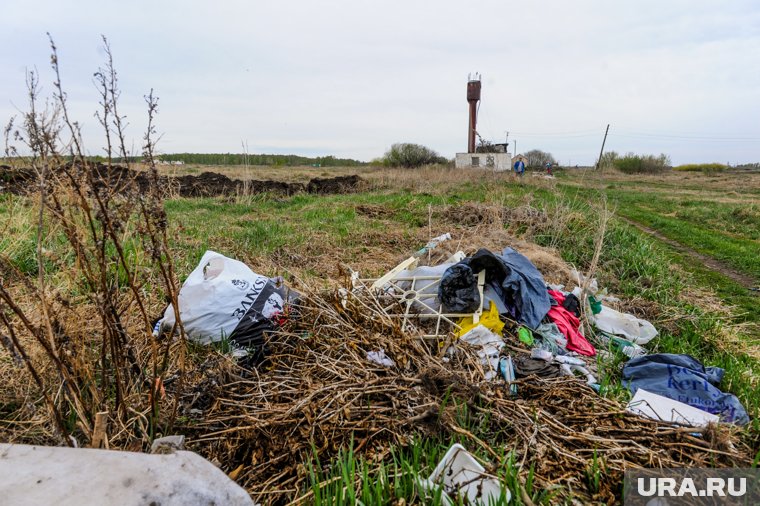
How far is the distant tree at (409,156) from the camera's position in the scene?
39.6m

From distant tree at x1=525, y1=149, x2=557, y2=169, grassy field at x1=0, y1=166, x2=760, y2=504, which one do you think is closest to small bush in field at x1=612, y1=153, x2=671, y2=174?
A: distant tree at x1=525, y1=149, x2=557, y2=169

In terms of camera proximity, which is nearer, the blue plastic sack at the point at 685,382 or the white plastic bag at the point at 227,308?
the blue plastic sack at the point at 685,382

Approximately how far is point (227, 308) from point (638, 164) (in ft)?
168

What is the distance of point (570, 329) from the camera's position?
345 cm

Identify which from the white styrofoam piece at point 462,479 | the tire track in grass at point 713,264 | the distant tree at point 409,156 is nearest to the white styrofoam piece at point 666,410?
the white styrofoam piece at point 462,479

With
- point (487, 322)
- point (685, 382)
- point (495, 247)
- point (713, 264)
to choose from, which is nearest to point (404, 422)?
point (487, 322)

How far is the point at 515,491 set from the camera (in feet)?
5.34

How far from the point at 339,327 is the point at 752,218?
13.1m

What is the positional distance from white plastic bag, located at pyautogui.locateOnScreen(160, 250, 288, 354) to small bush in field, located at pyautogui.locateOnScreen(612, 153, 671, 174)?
4943 cm

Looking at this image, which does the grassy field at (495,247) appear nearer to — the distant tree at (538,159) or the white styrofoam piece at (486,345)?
the white styrofoam piece at (486,345)

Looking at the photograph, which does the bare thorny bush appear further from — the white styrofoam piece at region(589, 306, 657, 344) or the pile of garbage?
the white styrofoam piece at region(589, 306, 657, 344)

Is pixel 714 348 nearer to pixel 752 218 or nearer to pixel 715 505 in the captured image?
pixel 715 505

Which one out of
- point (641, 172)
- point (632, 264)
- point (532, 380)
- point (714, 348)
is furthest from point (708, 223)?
point (641, 172)

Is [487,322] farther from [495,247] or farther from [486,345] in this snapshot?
[495,247]
